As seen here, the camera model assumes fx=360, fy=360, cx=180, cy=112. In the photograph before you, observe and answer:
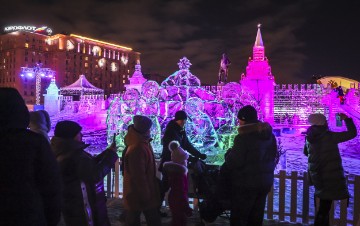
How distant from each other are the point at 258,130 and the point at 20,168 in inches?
92.5

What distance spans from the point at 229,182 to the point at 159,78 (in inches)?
4473

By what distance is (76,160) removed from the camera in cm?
327

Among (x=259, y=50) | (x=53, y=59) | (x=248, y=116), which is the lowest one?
(x=248, y=116)

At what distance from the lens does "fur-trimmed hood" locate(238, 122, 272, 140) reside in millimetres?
3754

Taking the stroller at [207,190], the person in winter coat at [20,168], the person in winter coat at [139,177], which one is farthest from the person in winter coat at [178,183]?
the person in winter coat at [20,168]

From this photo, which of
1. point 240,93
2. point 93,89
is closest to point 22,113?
point 240,93

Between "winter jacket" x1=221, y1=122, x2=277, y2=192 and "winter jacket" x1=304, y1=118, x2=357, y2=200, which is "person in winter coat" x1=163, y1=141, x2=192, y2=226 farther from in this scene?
"winter jacket" x1=304, y1=118, x2=357, y2=200

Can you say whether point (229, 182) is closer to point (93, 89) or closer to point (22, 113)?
point (22, 113)

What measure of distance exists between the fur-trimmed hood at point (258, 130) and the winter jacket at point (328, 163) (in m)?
1.02

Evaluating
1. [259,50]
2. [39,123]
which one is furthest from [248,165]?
[259,50]

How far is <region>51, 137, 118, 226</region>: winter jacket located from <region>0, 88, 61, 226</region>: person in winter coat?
868 mm

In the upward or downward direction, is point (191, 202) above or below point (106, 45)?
below

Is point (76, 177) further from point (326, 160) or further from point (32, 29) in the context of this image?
point (32, 29)

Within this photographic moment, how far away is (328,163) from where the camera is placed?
14.5ft
